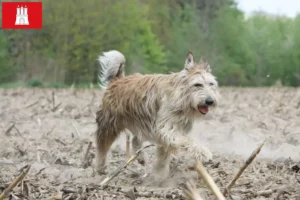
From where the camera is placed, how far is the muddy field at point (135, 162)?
637 cm

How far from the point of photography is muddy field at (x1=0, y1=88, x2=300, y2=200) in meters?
6.37

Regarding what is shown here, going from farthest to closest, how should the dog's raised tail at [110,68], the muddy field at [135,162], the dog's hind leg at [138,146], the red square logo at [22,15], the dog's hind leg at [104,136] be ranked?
the red square logo at [22,15], the dog's raised tail at [110,68], the dog's hind leg at [138,146], the dog's hind leg at [104,136], the muddy field at [135,162]

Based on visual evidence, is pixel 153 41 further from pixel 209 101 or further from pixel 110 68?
pixel 209 101

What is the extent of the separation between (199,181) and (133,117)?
1604 millimetres

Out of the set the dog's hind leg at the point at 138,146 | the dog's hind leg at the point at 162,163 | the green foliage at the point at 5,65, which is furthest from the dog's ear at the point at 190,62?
the green foliage at the point at 5,65

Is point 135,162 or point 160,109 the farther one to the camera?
point 135,162

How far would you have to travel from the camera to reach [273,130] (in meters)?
13.0

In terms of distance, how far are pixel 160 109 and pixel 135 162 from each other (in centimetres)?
124

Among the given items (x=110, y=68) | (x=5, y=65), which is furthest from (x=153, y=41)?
(x=110, y=68)

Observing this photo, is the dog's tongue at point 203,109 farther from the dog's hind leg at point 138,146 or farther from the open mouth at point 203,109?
the dog's hind leg at point 138,146

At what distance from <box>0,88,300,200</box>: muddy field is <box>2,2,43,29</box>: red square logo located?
23.0 m

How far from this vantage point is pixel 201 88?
7.88 metres

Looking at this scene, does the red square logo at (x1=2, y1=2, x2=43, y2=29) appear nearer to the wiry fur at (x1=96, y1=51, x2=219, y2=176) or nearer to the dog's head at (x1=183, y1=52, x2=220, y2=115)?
the wiry fur at (x1=96, y1=51, x2=219, y2=176)

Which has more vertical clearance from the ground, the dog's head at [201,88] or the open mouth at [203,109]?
the dog's head at [201,88]
